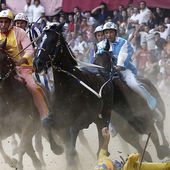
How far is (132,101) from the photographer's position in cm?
1210

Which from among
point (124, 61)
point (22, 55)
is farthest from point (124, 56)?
Result: point (22, 55)

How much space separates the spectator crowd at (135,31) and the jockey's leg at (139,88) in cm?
602

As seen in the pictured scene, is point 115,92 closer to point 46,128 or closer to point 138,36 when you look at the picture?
point 46,128

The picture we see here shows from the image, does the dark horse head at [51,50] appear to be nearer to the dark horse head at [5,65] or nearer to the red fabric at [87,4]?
the dark horse head at [5,65]

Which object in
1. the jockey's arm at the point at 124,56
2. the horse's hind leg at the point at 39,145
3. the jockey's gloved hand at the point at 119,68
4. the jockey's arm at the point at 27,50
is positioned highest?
the jockey's arm at the point at 27,50

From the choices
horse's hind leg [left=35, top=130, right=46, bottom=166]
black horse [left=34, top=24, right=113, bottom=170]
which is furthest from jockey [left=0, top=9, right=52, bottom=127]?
horse's hind leg [left=35, top=130, right=46, bottom=166]

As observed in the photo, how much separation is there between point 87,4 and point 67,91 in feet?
41.0

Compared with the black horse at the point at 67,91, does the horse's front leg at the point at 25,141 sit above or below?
below

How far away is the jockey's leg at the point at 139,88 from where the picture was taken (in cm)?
1206

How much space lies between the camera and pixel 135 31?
20109 millimetres

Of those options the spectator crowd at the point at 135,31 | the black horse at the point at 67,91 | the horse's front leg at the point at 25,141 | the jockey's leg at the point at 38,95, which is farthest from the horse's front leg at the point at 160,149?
the spectator crowd at the point at 135,31

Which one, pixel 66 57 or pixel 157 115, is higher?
pixel 66 57

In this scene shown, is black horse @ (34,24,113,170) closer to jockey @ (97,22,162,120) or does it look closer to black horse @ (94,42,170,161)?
black horse @ (94,42,170,161)

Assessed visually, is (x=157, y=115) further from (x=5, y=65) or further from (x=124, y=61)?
(x=5, y=65)
